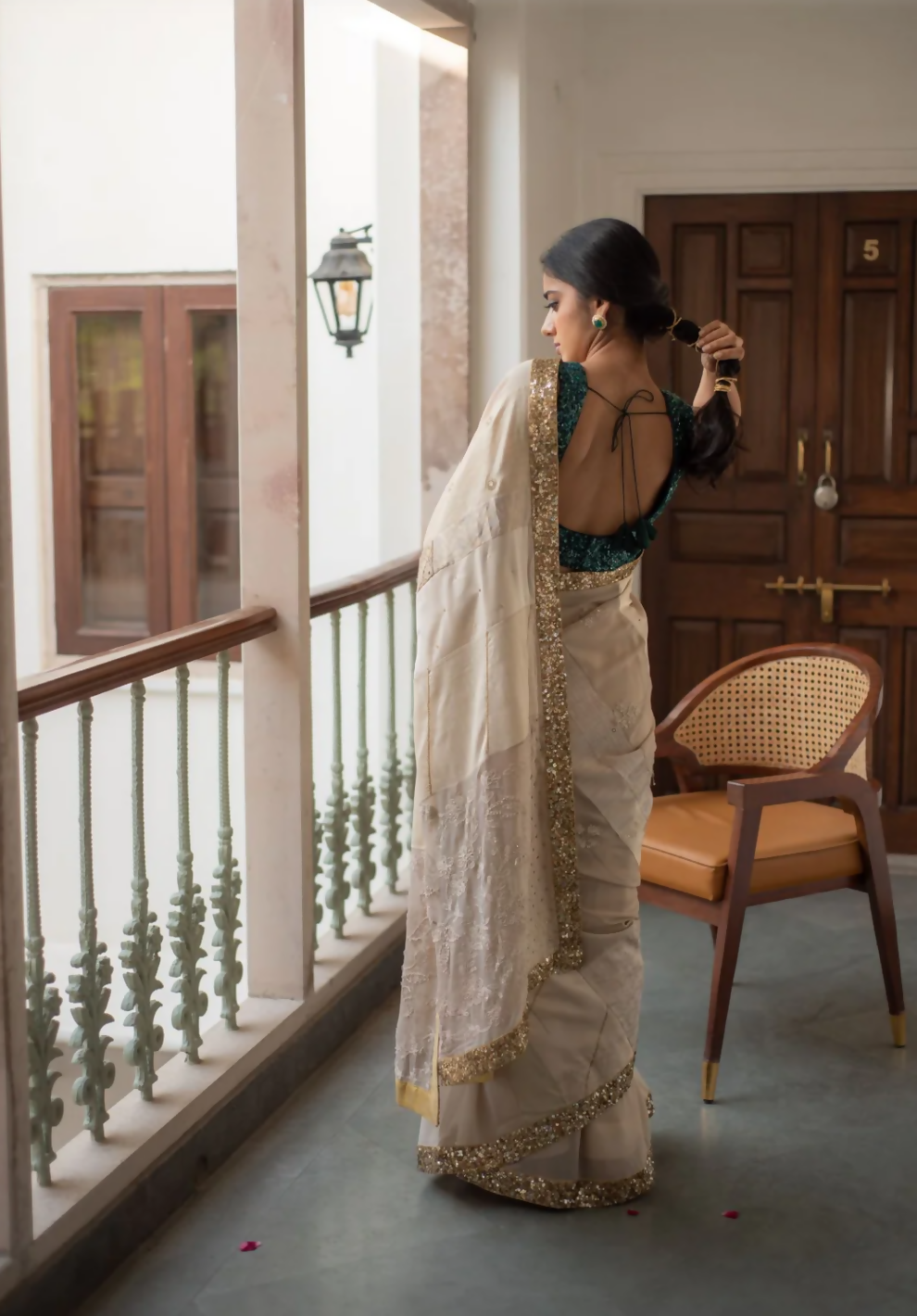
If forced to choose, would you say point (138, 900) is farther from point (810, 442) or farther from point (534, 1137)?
point (810, 442)

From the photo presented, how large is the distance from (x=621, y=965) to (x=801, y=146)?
2945mm

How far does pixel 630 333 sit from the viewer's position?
105 inches

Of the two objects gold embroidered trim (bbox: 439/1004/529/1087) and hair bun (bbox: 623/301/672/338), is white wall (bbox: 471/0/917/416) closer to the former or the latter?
hair bun (bbox: 623/301/672/338)

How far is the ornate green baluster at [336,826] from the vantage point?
361 centimetres

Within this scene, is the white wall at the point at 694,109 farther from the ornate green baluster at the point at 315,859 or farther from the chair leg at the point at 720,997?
the chair leg at the point at 720,997

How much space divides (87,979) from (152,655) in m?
0.55

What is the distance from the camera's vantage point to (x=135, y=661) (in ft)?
8.37

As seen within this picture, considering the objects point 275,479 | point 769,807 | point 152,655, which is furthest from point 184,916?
point 769,807

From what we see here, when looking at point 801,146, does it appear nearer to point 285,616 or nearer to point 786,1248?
point 285,616

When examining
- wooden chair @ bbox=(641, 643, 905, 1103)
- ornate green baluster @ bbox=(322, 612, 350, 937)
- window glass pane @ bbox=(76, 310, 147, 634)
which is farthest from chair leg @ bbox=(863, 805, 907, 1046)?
window glass pane @ bbox=(76, 310, 147, 634)

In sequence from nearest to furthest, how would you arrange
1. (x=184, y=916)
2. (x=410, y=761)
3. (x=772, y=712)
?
(x=184, y=916) → (x=772, y=712) → (x=410, y=761)

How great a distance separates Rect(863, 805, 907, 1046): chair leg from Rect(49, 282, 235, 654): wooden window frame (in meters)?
Answer: 3.22

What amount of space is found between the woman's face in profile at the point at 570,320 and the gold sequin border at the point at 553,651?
0.37ft

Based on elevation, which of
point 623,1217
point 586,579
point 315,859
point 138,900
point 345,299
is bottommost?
point 623,1217
